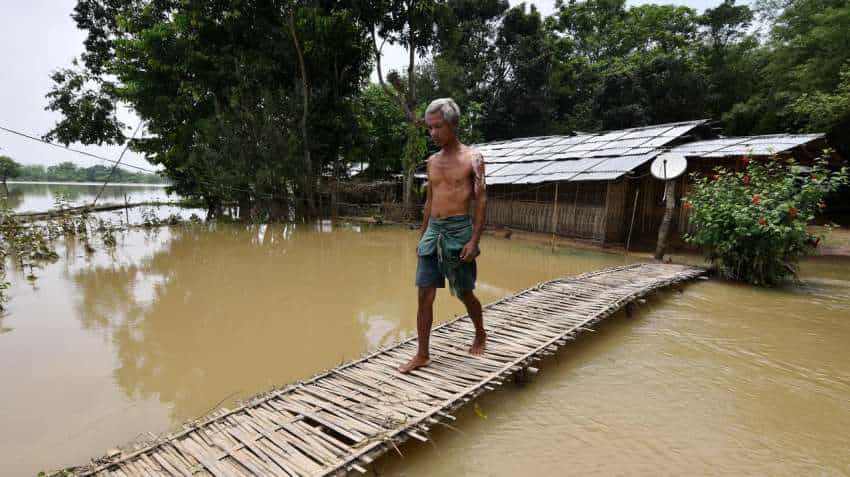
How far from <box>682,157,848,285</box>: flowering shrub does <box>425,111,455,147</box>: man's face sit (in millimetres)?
5418

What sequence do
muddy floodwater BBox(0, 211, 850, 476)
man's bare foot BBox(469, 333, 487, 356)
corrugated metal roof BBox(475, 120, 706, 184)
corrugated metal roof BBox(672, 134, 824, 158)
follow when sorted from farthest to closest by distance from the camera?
corrugated metal roof BBox(475, 120, 706, 184), corrugated metal roof BBox(672, 134, 824, 158), man's bare foot BBox(469, 333, 487, 356), muddy floodwater BBox(0, 211, 850, 476)

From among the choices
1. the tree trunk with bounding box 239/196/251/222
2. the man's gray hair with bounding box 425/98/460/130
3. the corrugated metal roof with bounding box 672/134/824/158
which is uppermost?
the corrugated metal roof with bounding box 672/134/824/158

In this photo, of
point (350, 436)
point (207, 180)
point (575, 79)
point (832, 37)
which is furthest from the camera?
point (575, 79)

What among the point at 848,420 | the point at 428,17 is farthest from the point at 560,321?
the point at 428,17

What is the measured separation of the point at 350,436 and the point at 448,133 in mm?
1887

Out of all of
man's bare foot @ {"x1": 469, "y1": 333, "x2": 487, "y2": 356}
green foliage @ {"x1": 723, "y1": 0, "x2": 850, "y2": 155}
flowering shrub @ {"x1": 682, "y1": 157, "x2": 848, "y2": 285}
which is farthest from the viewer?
green foliage @ {"x1": 723, "y1": 0, "x2": 850, "y2": 155}

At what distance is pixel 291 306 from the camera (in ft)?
17.0

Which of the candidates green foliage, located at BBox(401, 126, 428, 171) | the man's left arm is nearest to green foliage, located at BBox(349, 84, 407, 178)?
green foliage, located at BBox(401, 126, 428, 171)

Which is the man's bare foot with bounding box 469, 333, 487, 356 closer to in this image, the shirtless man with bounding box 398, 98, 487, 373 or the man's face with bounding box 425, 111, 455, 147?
the shirtless man with bounding box 398, 98, 487, 373

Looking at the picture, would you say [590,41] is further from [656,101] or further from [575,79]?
[656,101]

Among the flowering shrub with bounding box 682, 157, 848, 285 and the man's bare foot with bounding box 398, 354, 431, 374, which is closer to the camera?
the man's bare foot with bounding box 398, 354, 431, 374

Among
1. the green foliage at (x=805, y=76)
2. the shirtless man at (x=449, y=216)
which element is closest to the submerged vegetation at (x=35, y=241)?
the shirtless man at (x=449, y=216)

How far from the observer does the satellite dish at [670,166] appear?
A: 7.29 metres

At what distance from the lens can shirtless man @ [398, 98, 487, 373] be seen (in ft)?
8.74
